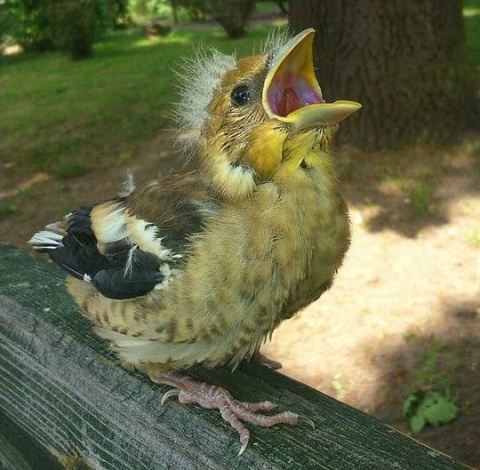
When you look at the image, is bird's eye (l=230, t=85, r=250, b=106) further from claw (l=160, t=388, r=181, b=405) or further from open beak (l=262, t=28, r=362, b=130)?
claw (l=160, t=388, r=181, b=405)

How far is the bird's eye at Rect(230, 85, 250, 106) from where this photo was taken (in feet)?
5.19

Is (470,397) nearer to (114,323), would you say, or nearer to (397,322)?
(397,322)

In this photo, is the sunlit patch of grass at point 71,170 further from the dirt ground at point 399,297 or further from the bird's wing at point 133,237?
the bird's wing at point 133,237

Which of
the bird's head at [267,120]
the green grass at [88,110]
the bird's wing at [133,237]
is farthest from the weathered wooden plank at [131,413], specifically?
A: the green grass at [88,110]

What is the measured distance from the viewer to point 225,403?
138cm

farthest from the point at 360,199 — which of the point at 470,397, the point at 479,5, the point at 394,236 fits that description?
the point at 479,5

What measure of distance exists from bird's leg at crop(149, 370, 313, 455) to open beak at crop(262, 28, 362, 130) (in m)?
0.59

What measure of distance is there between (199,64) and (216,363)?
0.79m

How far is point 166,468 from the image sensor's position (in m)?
1.20

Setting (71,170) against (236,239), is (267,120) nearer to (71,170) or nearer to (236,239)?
(236,239)

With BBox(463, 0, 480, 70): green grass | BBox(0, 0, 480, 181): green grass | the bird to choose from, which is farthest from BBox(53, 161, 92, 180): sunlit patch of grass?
the bird

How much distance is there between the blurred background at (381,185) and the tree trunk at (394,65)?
0.04 feet

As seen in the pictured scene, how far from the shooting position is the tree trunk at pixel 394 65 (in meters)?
5.42

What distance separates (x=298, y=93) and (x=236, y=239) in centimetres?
37
